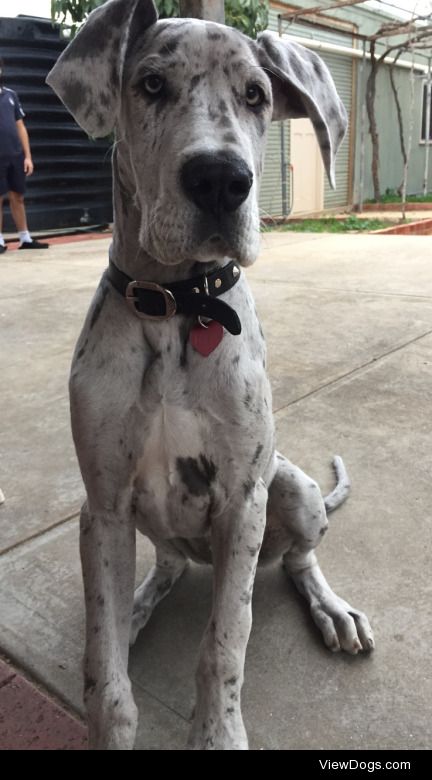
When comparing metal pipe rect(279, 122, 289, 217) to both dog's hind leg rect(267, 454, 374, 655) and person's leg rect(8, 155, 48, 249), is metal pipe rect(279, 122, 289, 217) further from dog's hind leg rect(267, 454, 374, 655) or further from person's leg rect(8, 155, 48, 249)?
dog's hind leg rect(267, 454, 374, 655)

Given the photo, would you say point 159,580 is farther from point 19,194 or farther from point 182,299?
point 19,194

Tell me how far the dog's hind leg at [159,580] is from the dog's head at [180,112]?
1003mm

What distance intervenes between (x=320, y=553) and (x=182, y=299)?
1136mm

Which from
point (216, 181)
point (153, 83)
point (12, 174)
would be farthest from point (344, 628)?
point (12, 174)

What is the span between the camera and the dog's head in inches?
59.4

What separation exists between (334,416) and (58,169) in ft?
31.8

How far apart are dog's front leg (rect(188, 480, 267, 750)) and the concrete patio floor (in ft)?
0.28

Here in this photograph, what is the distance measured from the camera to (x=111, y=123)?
173 centimetres

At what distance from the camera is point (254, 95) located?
1738mm

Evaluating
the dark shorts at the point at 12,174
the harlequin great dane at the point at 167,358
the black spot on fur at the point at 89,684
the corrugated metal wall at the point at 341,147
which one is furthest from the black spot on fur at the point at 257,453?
the corrugated metal wall at the point at 341,147

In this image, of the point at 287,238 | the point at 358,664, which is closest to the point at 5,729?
the point at 358,664

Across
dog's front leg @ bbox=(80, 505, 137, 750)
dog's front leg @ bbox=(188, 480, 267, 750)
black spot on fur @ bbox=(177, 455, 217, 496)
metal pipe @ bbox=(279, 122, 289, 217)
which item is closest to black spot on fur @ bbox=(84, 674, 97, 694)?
dog's front leg @ bbox=(80, 505, 137, 750)

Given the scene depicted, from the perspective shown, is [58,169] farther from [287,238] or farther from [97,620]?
[97,620]
